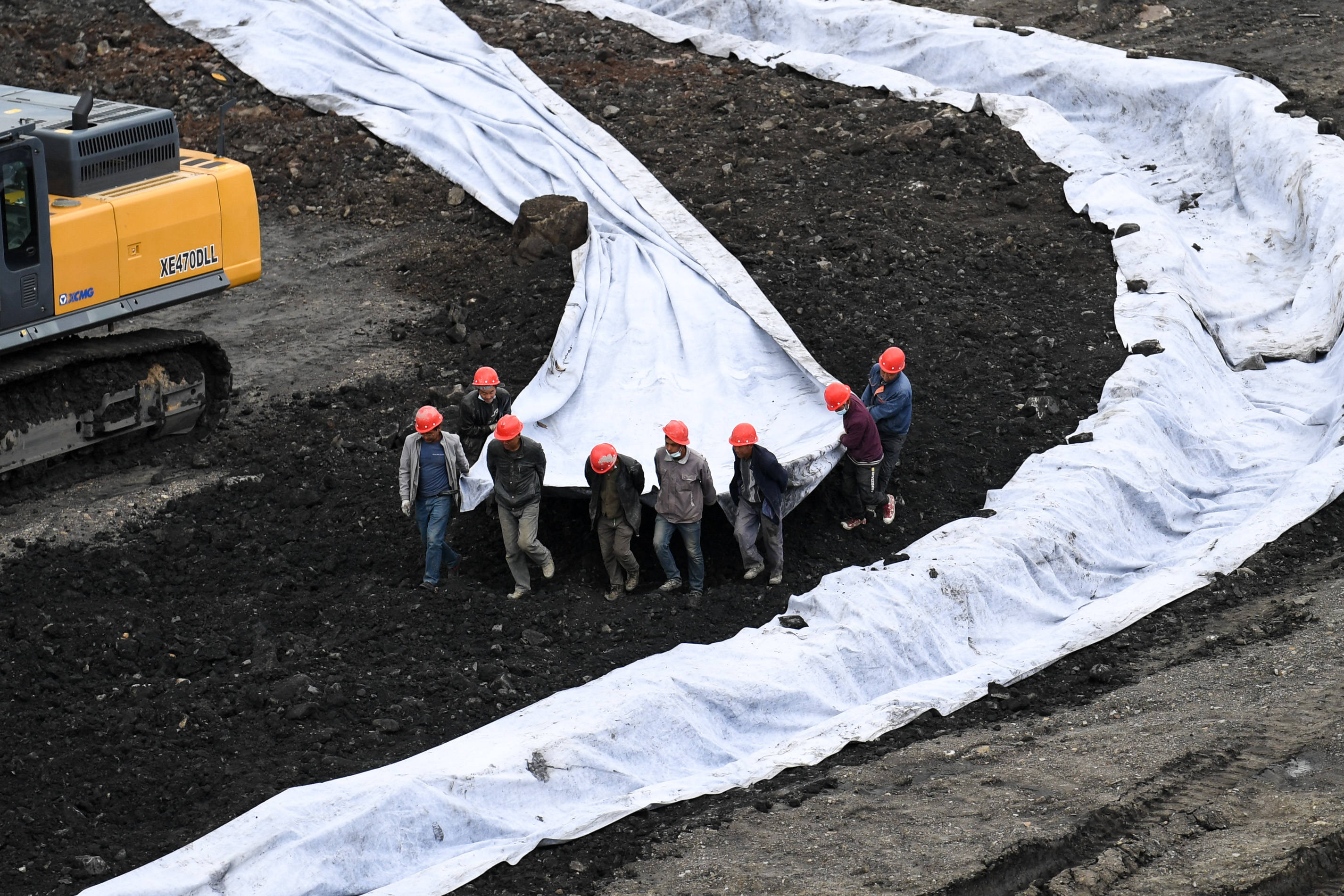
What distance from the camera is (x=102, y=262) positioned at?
10273 mm

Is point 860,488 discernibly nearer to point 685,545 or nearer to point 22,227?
point 685,545

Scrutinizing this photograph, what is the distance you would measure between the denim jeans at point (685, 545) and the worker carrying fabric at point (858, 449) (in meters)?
1.43

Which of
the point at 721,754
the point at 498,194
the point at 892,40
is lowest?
the point at 721,754

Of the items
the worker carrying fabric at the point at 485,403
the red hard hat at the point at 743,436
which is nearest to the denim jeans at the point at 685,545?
the red hard hat at the point at 743,436

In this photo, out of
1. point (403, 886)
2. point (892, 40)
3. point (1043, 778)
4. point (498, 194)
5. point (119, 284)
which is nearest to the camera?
point (403, 886)

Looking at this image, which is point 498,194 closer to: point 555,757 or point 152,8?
point 152,8

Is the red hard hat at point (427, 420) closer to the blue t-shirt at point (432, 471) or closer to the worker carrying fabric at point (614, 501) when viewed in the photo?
the blue t-shirt at point (432, 471)

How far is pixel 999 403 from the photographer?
12.1 metres

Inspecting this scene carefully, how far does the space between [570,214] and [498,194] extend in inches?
70.1

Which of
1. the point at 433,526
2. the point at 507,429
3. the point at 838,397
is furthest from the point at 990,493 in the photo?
the point at 433,526

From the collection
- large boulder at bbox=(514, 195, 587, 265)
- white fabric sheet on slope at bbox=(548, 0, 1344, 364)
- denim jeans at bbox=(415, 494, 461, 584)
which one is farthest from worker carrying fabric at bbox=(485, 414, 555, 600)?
white fabric sheet on slope at bbox=(548, 0, 1344, 364)

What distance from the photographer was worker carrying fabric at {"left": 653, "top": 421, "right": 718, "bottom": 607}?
9.41 m

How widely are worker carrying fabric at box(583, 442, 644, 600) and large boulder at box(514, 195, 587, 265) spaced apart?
4.73 metres

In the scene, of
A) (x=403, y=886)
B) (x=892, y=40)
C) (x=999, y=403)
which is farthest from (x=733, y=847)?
(x=892, y=40)
